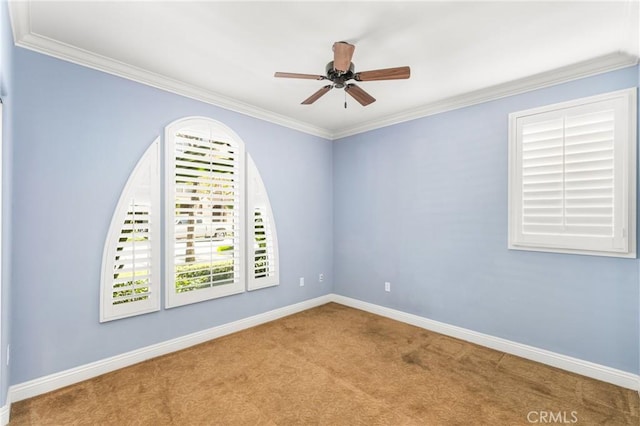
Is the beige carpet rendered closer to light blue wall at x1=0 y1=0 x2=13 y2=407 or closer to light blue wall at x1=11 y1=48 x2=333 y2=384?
light blue wall at x1=11 y1=48 x2=333 y2=384

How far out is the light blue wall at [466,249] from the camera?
8.38ft

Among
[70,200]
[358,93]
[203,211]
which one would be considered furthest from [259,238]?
[358,93]

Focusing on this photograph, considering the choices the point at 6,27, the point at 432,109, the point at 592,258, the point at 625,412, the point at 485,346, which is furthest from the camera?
the point at 432,109

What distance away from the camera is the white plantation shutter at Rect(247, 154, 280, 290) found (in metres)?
3.67

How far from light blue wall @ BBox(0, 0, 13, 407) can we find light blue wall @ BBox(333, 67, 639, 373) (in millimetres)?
3646

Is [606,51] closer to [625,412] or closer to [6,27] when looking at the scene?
[625,412]

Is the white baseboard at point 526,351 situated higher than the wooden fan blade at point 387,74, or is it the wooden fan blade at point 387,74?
the wooden fan blade at point 387,74

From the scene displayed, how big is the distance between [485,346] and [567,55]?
9.36 ft

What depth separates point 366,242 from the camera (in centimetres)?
436

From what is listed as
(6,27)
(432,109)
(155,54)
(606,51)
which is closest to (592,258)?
(606,51)

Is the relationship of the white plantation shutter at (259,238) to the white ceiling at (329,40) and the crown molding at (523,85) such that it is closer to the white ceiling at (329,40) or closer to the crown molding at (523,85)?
the white ceiling at (329,40)

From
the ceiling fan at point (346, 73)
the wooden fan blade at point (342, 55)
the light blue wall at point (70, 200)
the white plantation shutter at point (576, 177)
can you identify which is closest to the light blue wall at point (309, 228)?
the light blue wall at point (70, 200)

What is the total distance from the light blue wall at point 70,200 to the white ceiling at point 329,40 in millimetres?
241

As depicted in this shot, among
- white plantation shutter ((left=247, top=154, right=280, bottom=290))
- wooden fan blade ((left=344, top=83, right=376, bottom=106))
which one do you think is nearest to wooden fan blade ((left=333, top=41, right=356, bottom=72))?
wooden fan blade ((left=344, top=83, right=376, bottom=106))
